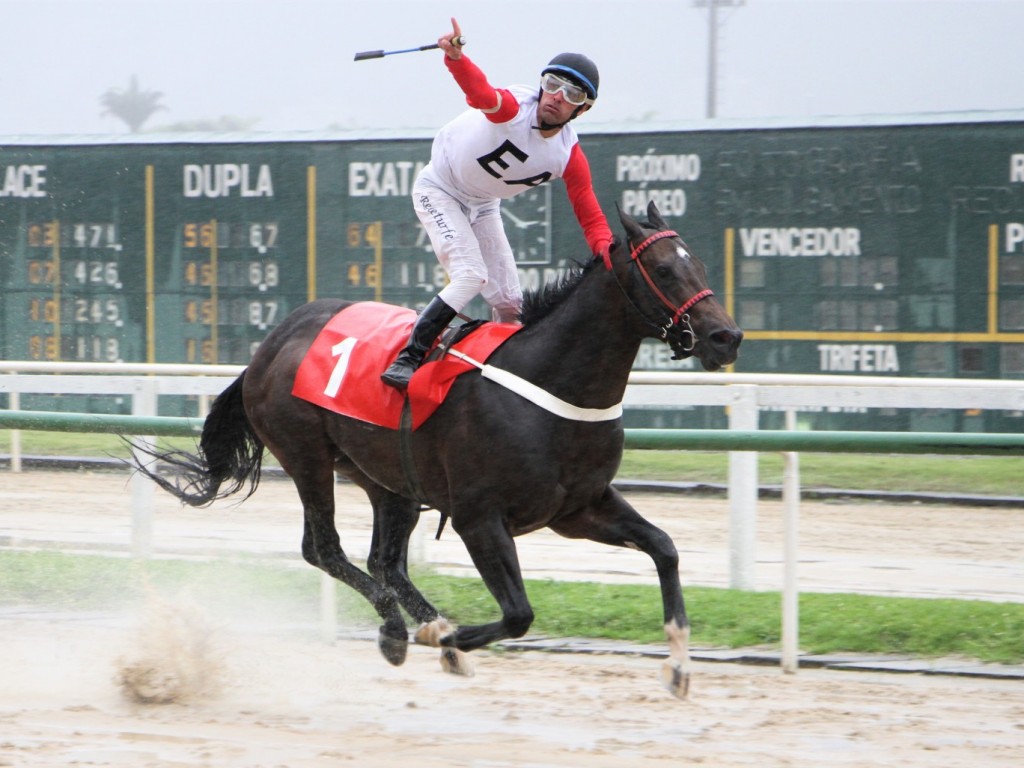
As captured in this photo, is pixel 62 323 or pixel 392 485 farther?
pixel 62 323

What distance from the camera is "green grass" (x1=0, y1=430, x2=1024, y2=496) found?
975 cm

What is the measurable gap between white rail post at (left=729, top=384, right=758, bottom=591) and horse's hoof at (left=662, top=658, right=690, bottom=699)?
6.68 ft

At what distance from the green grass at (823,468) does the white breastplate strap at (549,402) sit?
5.12 meters

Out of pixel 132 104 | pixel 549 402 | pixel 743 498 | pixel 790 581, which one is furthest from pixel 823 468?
pixel 132 104

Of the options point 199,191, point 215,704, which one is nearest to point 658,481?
point 199,191

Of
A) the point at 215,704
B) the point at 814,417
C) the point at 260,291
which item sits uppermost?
the point at 260,291

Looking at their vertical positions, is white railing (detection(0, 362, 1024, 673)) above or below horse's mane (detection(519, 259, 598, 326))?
below

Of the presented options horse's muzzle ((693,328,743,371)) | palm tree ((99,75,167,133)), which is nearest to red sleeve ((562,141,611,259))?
horse's muzzle ((693,328,743,371))

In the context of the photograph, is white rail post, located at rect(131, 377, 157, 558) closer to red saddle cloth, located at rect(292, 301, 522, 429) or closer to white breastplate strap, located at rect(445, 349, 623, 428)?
red saddle cloth, located at rect(292, 301, 522, 429)

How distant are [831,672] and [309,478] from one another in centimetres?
213

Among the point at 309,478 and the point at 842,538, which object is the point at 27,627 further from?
the point at 842,538

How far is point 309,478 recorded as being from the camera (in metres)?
5.23

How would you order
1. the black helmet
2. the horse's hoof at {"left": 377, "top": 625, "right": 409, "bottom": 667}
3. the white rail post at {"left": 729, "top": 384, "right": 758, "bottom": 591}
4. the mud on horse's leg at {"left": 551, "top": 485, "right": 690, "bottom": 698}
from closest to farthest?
the black helmet, the mud on horse's leg at {"left": 551, "top": 485, "right": 690, "bottom": 698}, the horse's hoof at {"left": 377, "top": 625, "right": 409, "bottom": 667}, the white rail post at {"left": 729, "top": 384, "right": 758, "bottom": 591}

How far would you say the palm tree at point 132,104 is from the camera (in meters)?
62.4
